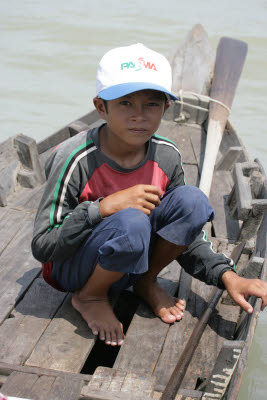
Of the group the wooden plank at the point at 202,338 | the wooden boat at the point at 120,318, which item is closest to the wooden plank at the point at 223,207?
the wooden boat at the point at 120,318

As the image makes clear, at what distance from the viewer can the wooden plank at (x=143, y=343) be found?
1821 millimetres

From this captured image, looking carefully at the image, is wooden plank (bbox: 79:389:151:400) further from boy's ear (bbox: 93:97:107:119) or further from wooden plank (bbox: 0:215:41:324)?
boy's ear (bbox: 93:97:107:119)

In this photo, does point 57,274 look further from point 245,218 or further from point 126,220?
point 245,218

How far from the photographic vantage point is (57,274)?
2.01 m

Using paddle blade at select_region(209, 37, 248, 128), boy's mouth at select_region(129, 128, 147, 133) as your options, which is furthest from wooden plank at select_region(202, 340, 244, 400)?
paddle blade at select_region(209, 37, 248, 128)

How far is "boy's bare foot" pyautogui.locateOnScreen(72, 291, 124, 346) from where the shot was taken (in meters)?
1.94

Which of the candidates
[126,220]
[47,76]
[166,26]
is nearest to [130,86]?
[126,220]

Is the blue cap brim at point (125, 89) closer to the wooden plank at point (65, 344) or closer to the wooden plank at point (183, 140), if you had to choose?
the wooden plank at point (65, 344)

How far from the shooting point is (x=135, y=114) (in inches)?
71.7

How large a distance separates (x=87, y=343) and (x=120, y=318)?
0.36 meters

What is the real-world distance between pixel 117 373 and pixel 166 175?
0.79 m

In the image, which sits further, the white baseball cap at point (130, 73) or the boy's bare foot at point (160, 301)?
the boy's bare foot at point (160, 301)

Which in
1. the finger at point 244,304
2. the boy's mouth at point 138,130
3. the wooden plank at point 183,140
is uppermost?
the boy's mouth at point 138,130

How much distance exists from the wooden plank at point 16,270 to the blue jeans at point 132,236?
252mm
